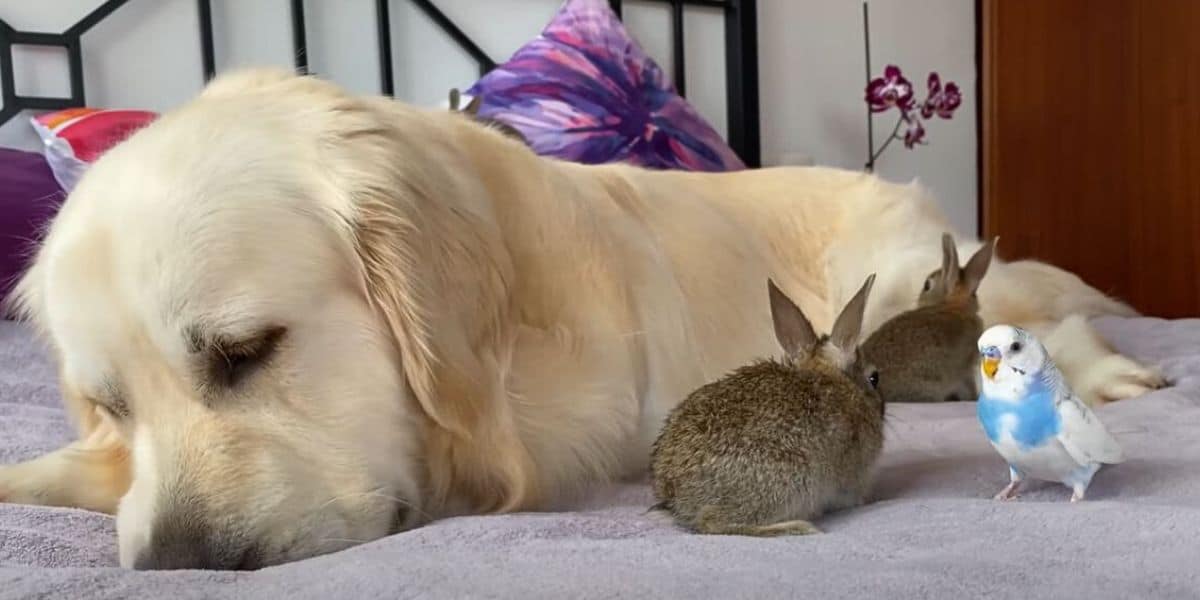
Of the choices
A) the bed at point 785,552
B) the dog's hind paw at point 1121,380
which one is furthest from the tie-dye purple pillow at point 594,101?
the bed at point 785,552

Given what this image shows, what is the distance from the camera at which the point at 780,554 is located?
79 centimetres

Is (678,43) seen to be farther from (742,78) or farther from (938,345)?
(938,345)

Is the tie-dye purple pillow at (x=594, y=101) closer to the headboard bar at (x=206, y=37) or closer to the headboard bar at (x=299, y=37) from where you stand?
the headboard bar at (x=299, y=37)

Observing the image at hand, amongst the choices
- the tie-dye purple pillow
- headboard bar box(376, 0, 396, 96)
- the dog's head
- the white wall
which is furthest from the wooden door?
the dog's head

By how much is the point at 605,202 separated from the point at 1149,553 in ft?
3.25

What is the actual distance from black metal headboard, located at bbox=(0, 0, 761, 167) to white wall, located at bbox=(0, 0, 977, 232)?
1.7 inches

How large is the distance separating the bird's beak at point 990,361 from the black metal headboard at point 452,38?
7.16ft

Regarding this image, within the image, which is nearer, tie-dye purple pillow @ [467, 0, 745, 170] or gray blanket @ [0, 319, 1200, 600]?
gray blanket @ [0, 319, 1200, 600]

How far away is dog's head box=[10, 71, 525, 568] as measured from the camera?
97cm

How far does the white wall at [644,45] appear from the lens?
264 cm

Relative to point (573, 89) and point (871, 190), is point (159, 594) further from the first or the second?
point (573, 89)

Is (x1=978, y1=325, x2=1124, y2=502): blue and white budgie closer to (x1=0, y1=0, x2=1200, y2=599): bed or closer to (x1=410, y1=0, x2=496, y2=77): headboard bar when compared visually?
(x1=0, y1=0, x2=1200, y2=599): bed

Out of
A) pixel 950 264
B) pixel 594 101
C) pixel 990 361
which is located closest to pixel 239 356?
pixel 990 361

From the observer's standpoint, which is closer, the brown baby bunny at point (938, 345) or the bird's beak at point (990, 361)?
the bird's beak at point (990, 361)
